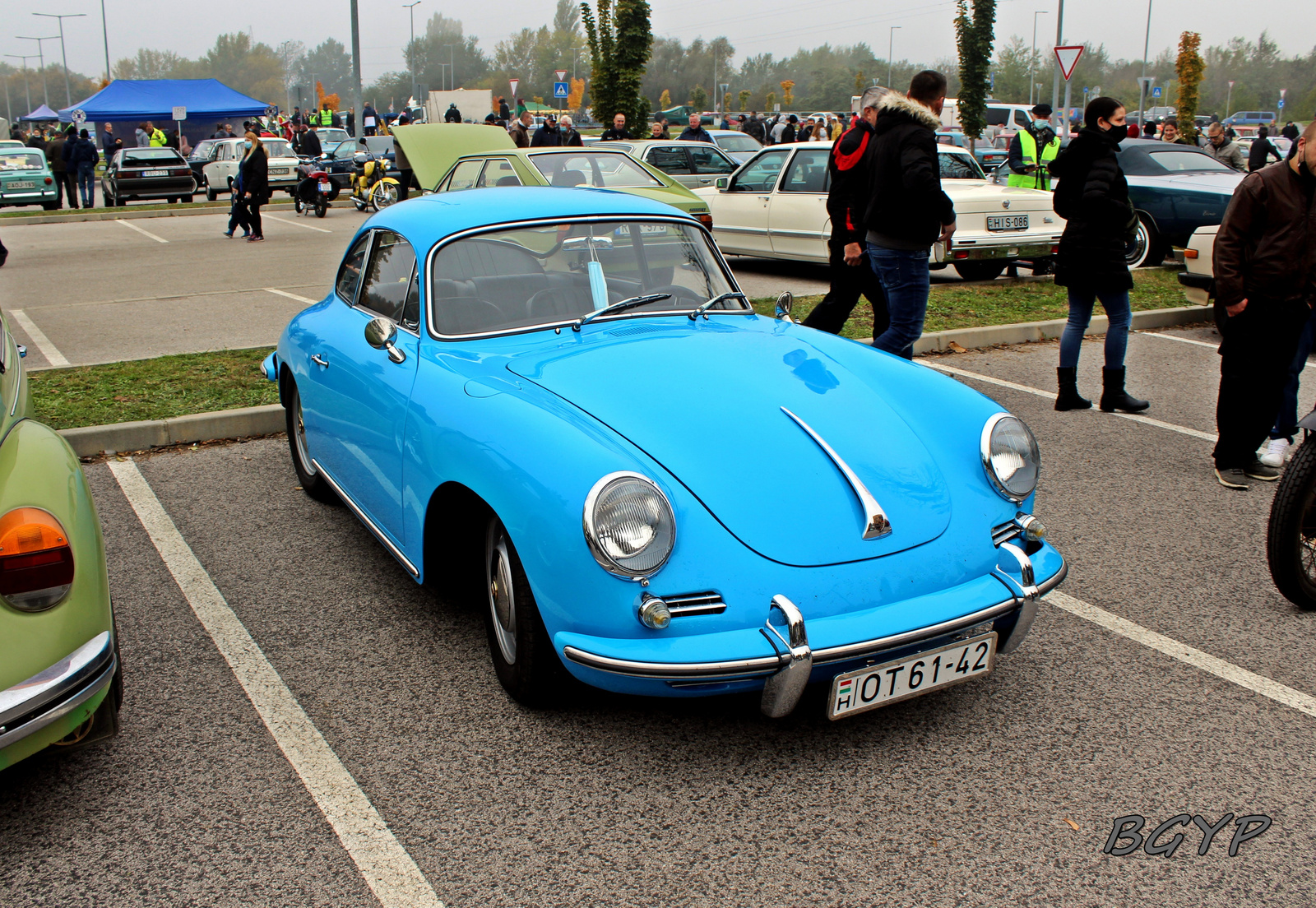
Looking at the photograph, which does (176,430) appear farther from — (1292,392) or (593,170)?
(593,170)

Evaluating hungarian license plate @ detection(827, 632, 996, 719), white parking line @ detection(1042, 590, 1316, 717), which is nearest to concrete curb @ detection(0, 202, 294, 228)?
white parking line @ detection(1042, 590, 1316, 717)

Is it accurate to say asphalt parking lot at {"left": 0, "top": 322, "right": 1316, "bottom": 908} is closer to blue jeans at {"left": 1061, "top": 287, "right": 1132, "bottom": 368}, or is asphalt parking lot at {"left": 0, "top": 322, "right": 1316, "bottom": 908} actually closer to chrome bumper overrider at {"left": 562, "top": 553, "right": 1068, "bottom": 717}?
chrome bumper overrider at {"left": 562, "top": 553, "right": 1068, "bottom": 717}

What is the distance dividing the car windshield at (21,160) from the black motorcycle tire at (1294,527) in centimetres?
2721

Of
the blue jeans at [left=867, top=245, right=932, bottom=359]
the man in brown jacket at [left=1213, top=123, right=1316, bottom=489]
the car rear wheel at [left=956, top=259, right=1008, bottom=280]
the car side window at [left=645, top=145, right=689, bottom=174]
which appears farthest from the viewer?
the car side window at [left=645, top=145, right=689, bottom=174]

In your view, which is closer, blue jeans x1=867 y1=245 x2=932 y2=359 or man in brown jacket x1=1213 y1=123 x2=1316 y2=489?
man in brown jacket x1=1213 y1=123 x2=1316 y2=489

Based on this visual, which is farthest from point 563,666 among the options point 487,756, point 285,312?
point 285,312

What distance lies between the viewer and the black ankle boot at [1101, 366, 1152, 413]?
669 centimetres

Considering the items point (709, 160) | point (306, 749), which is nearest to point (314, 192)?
point (709, 160)

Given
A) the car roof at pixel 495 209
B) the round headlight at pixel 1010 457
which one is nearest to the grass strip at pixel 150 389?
the car roof at pixel 495 209

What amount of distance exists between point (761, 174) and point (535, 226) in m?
8.98

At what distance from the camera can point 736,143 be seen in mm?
20844

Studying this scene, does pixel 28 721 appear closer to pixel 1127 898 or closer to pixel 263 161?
pixel 1127 898

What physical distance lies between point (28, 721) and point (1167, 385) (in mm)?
7421

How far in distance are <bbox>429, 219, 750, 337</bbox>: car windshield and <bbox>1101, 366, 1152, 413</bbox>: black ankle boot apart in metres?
3.45
